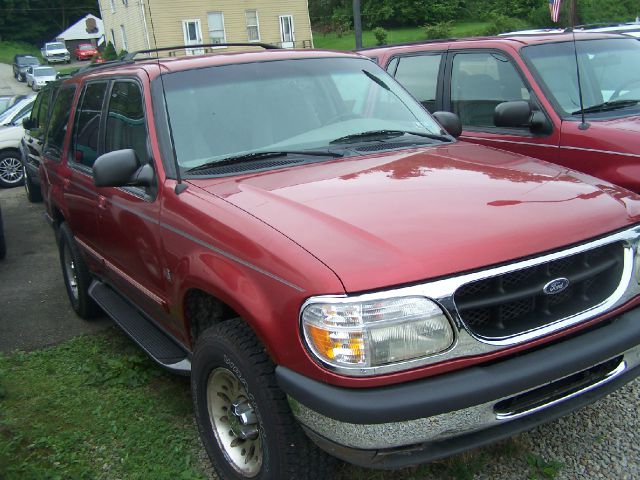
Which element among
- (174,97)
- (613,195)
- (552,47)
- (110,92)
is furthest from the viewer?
(552,47)

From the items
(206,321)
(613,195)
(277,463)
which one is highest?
(613,195)

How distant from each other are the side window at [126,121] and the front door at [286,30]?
33099 mm

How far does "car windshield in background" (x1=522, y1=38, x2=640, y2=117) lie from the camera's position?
5.12m

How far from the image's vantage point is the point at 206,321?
3189 millimetres

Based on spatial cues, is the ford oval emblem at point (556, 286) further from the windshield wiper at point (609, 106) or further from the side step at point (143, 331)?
the windshield wiper at point (609, 106)

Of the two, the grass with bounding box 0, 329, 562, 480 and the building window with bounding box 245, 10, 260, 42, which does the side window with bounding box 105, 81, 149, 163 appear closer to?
the grass with bounding box 0, 329, 562, 480

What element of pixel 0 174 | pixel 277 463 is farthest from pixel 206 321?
pixel 0 174

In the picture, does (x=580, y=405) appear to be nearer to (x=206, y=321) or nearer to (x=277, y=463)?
(x=277, y=463)

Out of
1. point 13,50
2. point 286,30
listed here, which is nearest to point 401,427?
point 286,30

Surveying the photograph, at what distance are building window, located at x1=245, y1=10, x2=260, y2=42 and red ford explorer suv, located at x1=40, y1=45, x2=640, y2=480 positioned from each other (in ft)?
108

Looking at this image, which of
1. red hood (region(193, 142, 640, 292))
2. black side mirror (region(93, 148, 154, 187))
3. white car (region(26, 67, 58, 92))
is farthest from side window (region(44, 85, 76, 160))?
white car (region(26, 67, 58, 92))

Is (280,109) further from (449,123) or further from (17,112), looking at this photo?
(17,112)

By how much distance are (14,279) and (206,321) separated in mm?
4224

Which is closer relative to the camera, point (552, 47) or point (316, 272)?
point (316, 272)
